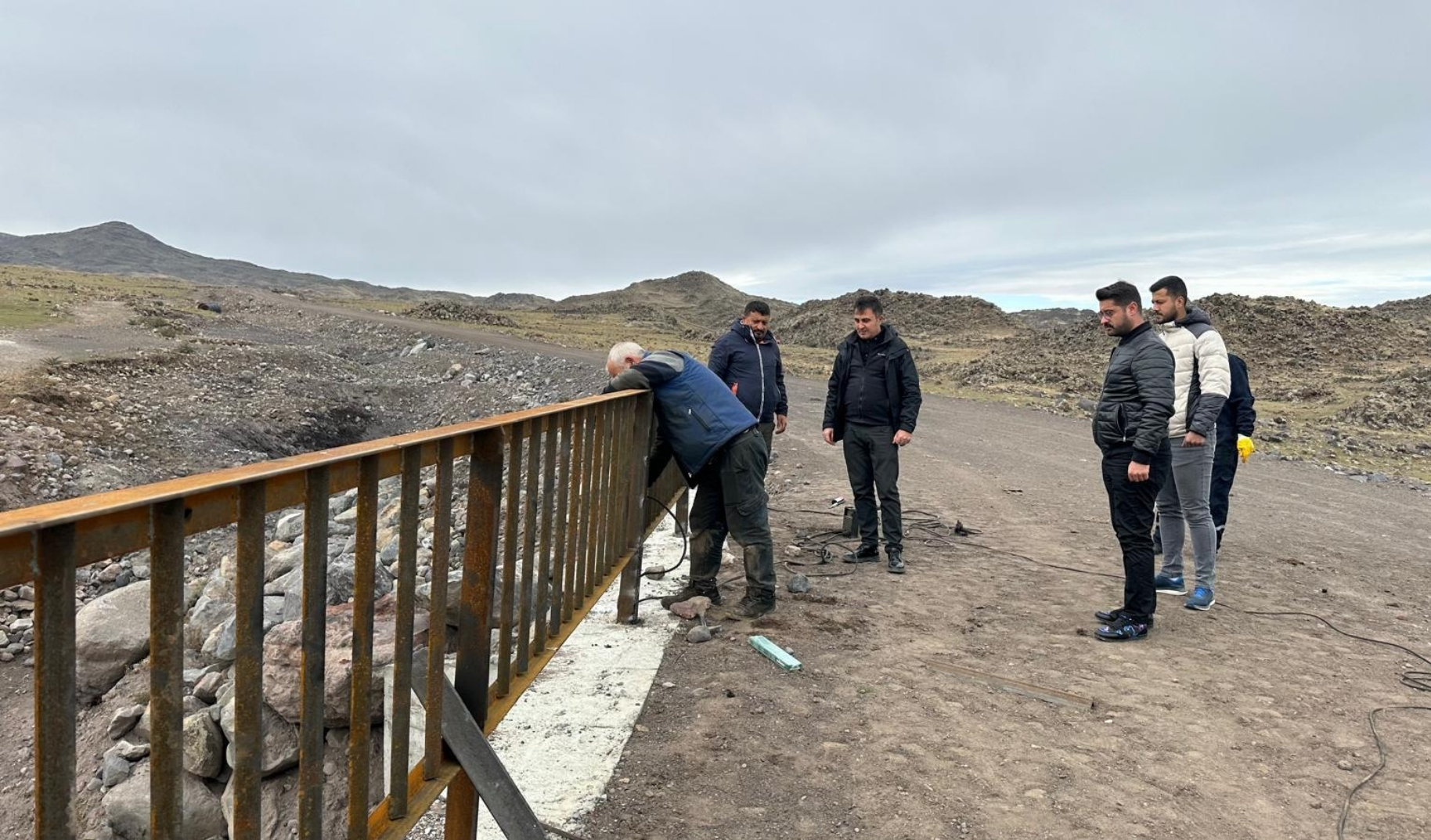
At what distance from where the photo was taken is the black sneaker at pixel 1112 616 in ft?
15.3

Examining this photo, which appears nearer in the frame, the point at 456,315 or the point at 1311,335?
the point at 1311,335

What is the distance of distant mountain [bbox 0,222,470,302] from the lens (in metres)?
164

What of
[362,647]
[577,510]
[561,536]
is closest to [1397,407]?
[577,510]

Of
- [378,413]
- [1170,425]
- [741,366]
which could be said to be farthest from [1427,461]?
[378,413]

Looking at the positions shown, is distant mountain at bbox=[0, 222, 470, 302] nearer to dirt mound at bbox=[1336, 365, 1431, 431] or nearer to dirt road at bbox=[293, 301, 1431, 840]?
dirt mound at bbox=[1336, 365, 1431, 431]

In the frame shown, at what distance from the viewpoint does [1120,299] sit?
4.49 meters

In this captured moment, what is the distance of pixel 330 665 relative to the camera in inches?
111

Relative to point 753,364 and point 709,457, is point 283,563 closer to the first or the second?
point 709,457

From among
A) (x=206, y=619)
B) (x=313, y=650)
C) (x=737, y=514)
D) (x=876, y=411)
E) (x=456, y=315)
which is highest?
(x=456, y=315)

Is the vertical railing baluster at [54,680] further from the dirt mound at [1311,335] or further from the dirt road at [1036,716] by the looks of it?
the dirt mound at [1311,335]

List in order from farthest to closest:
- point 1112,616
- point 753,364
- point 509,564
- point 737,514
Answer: point 753,364
point 1112,616
point 737,514
point 509,564

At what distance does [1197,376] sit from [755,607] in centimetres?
292

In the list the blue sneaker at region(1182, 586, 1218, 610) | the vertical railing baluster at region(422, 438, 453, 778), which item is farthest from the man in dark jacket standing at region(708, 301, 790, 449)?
the vertical railing baluster at region(422, 438, 453, 778)

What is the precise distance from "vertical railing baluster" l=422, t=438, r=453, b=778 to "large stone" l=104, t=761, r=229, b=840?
1.54 meters
